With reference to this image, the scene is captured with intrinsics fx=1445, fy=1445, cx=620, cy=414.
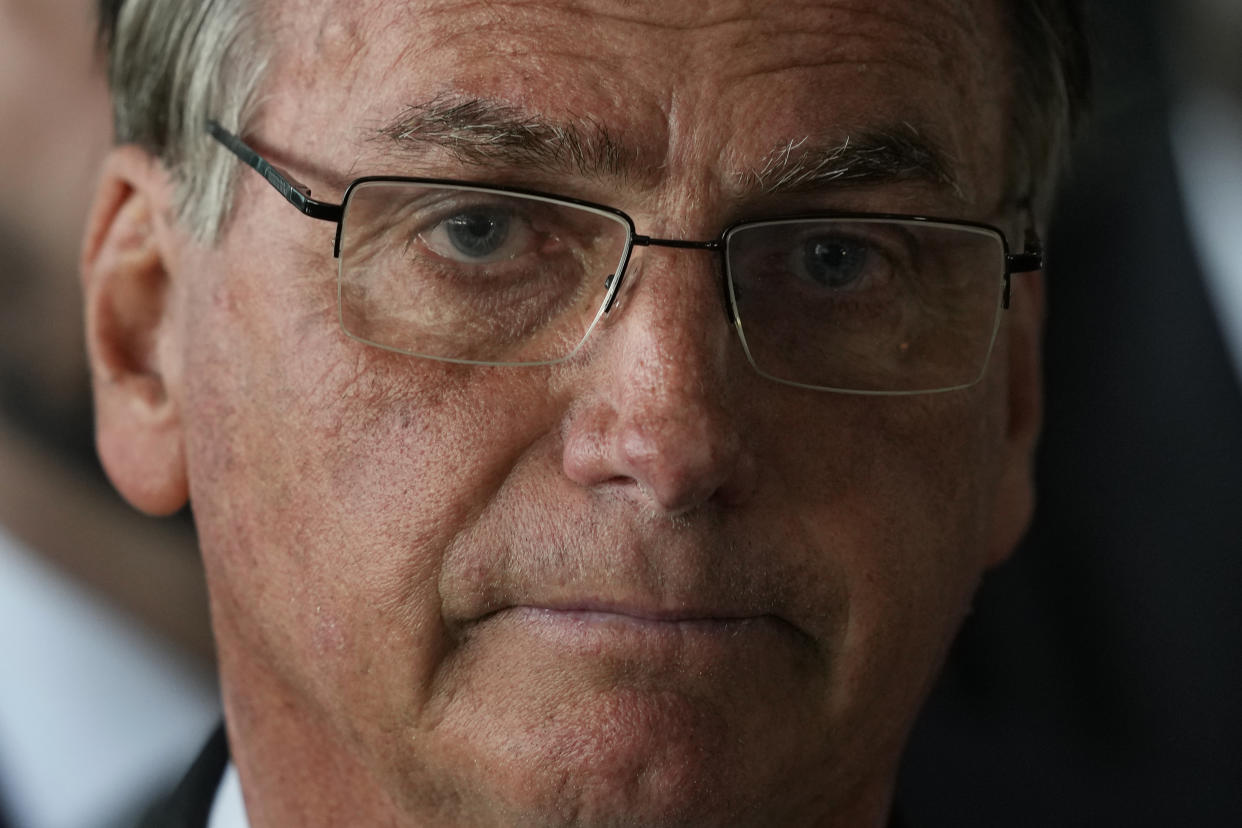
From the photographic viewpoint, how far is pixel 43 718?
4.20 m

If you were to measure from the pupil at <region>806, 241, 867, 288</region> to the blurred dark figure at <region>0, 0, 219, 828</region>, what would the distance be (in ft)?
8.47

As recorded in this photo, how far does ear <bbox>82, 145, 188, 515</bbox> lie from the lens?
2201 mm

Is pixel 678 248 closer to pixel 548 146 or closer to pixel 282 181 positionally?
pixel 548 146

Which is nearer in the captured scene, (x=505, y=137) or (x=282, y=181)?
(x=505, y=137)

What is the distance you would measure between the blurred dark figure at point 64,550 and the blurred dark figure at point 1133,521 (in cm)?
226

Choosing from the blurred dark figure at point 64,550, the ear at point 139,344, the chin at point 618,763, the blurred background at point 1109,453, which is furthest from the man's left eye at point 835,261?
the blurred dark figure at point 64,550

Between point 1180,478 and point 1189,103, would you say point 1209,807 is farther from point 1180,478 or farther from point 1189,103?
point 1189,103

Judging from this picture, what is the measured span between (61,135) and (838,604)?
2.98 meters

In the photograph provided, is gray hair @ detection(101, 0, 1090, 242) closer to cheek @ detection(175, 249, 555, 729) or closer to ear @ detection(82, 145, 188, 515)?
ear @ detection(82, 145, 188, 515)

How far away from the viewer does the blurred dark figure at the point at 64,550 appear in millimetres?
3951

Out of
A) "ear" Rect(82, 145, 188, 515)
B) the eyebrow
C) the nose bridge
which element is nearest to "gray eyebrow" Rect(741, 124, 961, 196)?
the eyebrow

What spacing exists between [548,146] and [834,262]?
434mm

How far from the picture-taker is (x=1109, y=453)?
3.66 metres

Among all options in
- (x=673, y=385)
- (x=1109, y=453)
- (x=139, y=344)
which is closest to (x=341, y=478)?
(x=673, y=385)
